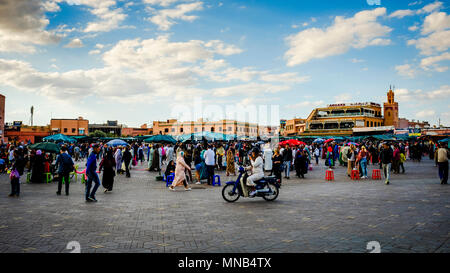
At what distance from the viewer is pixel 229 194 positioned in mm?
8742

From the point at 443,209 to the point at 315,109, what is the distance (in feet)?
257

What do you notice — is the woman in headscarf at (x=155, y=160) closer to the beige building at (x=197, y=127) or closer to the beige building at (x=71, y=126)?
the beige building at (x=71, y=126)

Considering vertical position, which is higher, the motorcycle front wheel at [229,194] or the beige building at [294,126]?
the beige building at [294,126]

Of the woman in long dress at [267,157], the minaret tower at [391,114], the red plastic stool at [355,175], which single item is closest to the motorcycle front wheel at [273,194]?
the red plastic stool at [355,175]

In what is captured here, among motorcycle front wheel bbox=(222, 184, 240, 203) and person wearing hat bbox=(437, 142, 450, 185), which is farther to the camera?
person wearing hat bbox=(437, 142, 450, 185)

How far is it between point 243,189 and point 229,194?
1.48ft

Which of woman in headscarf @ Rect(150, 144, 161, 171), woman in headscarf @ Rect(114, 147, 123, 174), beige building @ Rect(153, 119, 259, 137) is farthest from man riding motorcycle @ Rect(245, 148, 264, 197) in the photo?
beige building @ Rect(153, 119, 259, 137)

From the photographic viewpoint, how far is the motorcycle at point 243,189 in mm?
8672

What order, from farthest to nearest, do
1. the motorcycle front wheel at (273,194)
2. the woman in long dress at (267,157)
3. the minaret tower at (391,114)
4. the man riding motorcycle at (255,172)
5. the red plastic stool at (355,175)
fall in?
1. the minaret tower at (391,114)
2. the woman in long dress at (267,157)
3. the red plastic stool at (355,175)
4. the motorcycle front wheel at (273,194)
5. the man riding motorcycle at (255,172)

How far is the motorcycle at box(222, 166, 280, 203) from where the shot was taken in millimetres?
8672

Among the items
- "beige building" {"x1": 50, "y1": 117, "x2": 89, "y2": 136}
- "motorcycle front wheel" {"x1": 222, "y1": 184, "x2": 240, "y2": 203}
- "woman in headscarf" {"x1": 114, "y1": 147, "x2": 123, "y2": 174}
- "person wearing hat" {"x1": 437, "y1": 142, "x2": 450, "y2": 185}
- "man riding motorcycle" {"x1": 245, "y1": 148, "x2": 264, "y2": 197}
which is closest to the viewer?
"man riding motorcycle" {"x1": 245, "y1": 148, "x2": 264, "y2": 197}

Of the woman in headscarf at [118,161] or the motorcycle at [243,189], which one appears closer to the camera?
the motorcycle at [243,189]

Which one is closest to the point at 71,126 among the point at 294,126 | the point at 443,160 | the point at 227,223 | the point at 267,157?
the point at 294,126

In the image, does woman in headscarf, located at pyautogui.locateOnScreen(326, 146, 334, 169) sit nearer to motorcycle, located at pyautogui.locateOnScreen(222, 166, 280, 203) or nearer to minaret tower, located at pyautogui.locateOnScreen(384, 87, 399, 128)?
motorcycle, located at pyautogui.locateOnScreen(222, 166, 280, 203)
